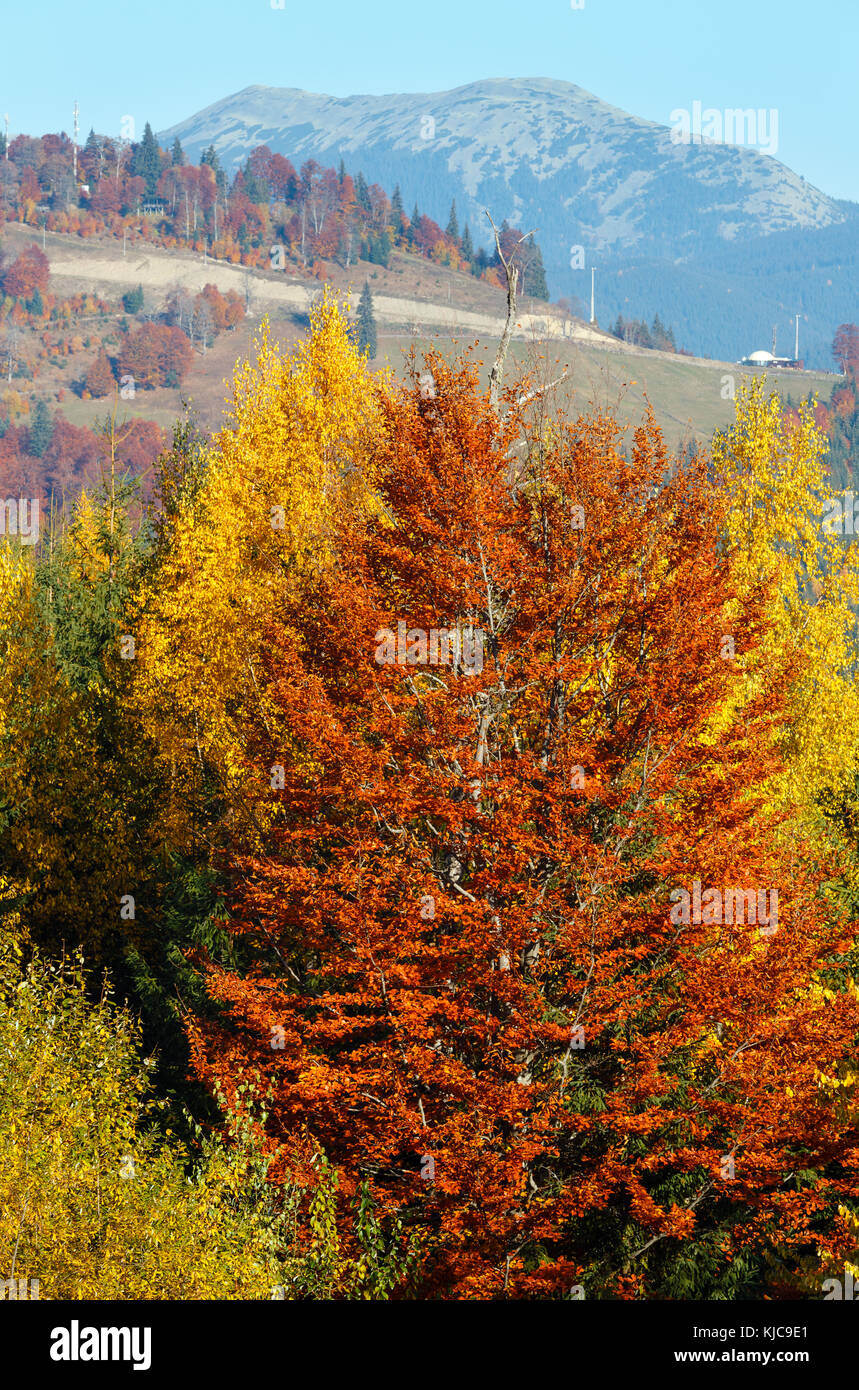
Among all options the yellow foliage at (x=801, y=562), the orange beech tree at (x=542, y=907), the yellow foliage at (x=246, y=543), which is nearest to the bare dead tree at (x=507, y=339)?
the orange beech tree at (x=542, y=907)

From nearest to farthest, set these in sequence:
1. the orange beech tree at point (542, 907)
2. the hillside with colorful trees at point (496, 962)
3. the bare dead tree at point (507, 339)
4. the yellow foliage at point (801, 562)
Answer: the hillside with colorful trees at point (496, 962) < the orange beech tree at point (542, 907) < the bare dead tree at point (507, 339) < the yellow foliage at point (801, 562)

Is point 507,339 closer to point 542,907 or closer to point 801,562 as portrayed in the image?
point 542,907

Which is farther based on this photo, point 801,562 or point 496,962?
point 801,562

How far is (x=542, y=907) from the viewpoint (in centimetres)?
1938

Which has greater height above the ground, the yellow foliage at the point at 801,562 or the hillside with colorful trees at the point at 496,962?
the yellow foliage at the point at 801,562

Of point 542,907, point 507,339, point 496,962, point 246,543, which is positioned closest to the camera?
point 542,907

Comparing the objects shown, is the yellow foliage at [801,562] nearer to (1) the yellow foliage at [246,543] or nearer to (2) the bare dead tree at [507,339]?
(1) the yellow foliage at [246,543]

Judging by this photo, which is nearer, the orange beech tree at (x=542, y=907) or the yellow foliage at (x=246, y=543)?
the orange beech tree at (x=542, y=907)

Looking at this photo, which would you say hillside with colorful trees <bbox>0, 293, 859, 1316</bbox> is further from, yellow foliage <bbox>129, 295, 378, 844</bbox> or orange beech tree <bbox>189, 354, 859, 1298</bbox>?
yellow foliage <bbox>129, 295, 378, 844</bbox>

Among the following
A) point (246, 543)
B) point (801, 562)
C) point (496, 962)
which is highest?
point (801, 562)

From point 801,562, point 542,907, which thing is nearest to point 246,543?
point 542,907

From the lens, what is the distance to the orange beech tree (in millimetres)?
18469

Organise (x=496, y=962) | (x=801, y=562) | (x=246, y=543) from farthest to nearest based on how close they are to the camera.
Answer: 1. (x=801, y=562)
2. (x=246, y=543)
3. (x=496, y=962)

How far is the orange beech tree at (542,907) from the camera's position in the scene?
60.6ft
